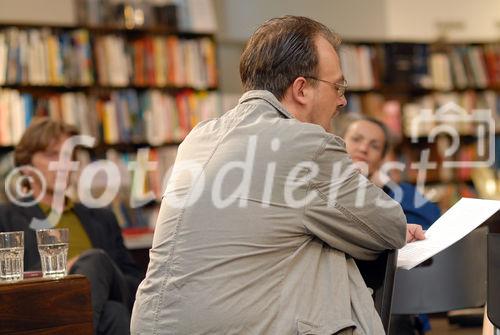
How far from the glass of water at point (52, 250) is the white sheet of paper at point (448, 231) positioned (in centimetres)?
92

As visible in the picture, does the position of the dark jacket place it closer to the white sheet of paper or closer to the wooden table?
the wooden table

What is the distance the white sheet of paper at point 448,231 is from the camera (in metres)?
2.11

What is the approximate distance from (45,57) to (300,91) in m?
3.71

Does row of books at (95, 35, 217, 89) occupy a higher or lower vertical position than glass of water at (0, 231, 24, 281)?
higher

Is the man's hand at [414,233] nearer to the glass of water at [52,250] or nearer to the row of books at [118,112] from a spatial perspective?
the glass of water at [52,250]

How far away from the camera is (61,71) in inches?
221

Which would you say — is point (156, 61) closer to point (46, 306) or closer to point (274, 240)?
point (46, 306)

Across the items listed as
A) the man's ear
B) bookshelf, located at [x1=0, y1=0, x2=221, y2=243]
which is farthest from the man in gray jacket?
bookshelf, located at [x1=0, y1=0, x2=221, y2=243]

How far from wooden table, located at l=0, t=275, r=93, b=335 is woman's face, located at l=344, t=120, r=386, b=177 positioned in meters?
1.88

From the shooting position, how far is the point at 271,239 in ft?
6.41

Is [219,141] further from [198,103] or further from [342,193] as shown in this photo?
[198,103]

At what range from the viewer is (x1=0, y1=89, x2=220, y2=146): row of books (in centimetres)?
544

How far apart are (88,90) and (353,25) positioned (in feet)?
7.06

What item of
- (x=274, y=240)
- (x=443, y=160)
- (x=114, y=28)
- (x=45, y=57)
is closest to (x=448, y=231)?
(x=274, y=240)
